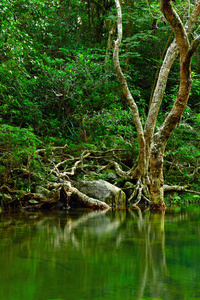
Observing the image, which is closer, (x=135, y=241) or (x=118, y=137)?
(x=135, y=241)

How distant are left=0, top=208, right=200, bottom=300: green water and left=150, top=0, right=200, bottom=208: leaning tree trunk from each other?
168 centimetres

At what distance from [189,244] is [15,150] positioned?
4358mm

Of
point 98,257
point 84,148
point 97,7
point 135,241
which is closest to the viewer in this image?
point 98,257

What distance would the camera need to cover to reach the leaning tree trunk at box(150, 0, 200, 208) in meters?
4.59

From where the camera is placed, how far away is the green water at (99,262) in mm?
1753

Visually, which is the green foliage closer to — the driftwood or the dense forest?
the dense forest

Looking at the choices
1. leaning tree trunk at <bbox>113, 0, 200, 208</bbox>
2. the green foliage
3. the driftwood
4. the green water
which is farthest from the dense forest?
the green water

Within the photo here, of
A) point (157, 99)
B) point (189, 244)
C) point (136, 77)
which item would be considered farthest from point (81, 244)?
point (136, 77)

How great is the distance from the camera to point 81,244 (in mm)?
3193

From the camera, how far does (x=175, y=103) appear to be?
545 cm

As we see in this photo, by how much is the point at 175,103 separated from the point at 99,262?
12.2 ft

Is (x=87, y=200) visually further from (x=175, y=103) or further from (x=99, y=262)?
(x=99, y=262)

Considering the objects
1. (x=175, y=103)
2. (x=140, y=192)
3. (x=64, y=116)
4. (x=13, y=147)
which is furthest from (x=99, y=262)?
(x=64, y=116)

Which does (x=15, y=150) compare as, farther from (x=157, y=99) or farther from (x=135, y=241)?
(x=135, y=241)
